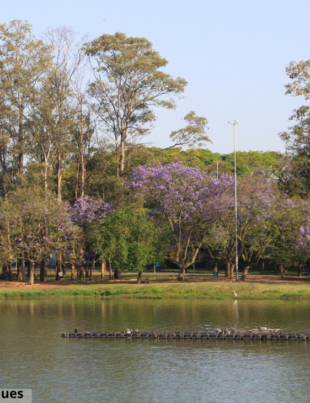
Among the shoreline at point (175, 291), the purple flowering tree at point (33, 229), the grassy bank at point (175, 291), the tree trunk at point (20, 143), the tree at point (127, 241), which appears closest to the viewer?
the shoreline at point (175, 291)

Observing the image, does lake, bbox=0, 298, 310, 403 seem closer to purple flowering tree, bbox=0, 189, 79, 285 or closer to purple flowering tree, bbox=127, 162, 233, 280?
purple flowering tree, bbox=0, 189, 79, 285

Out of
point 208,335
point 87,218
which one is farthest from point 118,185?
point 208,335

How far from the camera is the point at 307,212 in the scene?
54031 mm

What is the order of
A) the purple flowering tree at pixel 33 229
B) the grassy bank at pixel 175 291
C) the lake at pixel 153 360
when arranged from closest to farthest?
the lake at pixel 153 360 → the grassy bank at pixel 175 291 → the purple flowering tree at pixel 33 229

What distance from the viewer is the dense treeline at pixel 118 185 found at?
52594 millimetres

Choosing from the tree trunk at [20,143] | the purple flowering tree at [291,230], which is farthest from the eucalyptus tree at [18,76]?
the purple flowering tree at [291,230]

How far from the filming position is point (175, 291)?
4556 cm

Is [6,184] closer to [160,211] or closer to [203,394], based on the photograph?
[160,211]

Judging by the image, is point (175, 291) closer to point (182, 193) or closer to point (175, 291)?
point (175, 291)

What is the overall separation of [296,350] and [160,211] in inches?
1287

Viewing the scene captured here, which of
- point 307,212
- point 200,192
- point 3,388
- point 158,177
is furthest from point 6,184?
point 3,388

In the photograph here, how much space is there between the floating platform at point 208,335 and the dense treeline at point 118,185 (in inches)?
965

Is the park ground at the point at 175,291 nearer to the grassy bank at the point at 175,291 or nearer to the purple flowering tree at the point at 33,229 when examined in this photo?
the grassy bank at the point at 175,291

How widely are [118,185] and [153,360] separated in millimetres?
36496
